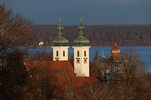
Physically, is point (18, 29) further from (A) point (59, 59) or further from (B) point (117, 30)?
(B) point (117, 30)

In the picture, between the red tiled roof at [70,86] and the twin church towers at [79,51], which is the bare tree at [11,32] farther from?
the twin church towers at [79,51]

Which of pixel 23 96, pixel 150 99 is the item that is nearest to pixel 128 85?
pixel 150 99

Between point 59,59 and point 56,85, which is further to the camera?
point 59,59

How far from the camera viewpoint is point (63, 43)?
50.1 m

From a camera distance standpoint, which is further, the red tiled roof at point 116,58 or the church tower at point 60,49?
the church tower at point 60,49

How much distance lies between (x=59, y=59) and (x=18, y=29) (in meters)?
31.4

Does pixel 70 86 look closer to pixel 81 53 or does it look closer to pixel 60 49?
pixel 81 53

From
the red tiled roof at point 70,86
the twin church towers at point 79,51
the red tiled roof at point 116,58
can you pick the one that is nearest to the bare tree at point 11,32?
the red tiled roof at point 70,86

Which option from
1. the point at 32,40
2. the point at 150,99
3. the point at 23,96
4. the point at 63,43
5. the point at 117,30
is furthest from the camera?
the point at 117,30

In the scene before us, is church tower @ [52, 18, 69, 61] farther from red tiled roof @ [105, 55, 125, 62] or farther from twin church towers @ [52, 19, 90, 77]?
red tiled roof @ [105, 55, 125, 62]

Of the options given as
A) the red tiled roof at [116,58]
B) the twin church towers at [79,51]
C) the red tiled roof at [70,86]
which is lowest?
the red tiled roof at [70,86]

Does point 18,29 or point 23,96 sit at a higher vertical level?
point 18,29

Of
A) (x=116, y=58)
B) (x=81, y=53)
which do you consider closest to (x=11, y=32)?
(x=116, y=58)

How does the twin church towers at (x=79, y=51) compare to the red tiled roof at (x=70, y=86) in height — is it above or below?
above
